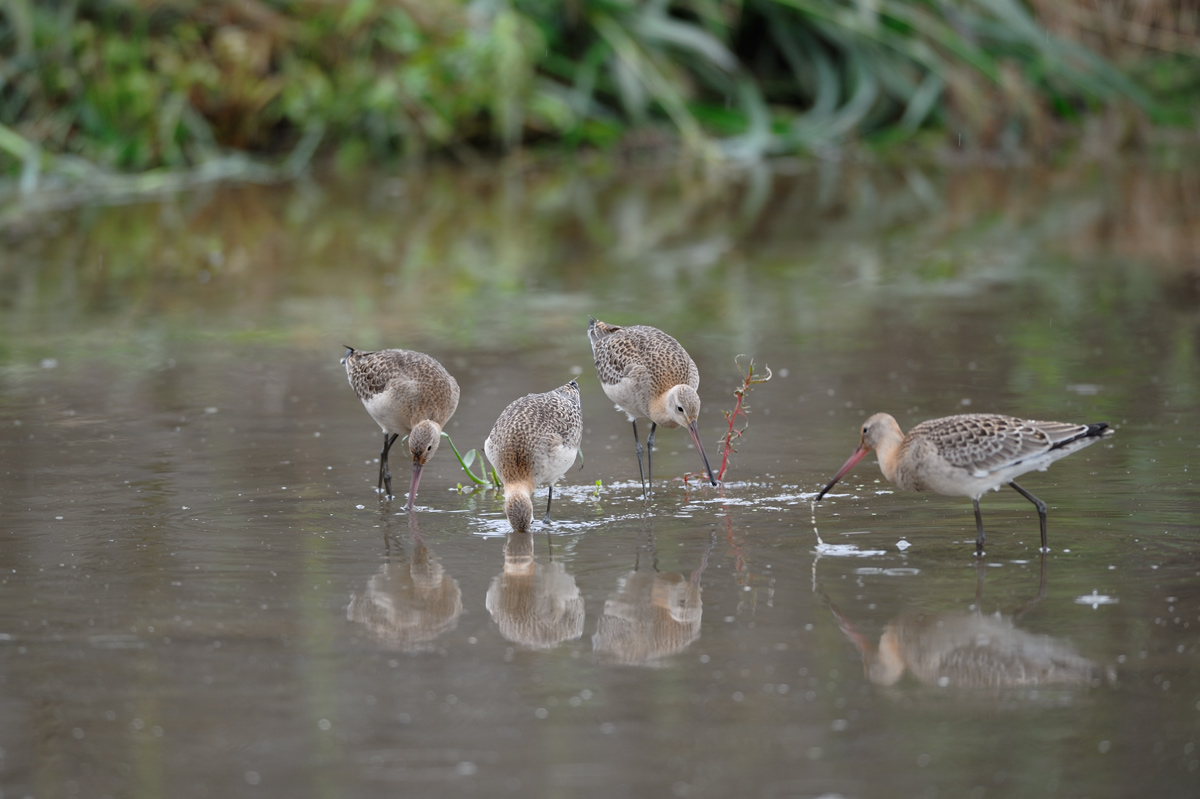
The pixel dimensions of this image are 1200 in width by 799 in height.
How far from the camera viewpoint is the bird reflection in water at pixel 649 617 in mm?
5465

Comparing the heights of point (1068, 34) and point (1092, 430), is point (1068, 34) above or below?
above

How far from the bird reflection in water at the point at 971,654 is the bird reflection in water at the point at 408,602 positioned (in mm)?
1369

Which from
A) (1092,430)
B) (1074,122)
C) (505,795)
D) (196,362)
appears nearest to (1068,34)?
(1074,122)

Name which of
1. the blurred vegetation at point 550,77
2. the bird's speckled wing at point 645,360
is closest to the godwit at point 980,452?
the bird's speckled wing at point 645,360

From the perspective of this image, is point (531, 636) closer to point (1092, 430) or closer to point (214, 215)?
point (1092, 430)

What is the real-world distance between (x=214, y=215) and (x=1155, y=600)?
507 inches

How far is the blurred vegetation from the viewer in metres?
19.3

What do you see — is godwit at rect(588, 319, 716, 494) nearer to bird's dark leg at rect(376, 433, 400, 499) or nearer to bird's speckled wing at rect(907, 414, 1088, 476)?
bird's dark leg at rect(376, 433, 400, 499)

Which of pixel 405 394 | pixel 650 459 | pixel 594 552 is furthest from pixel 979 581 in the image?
pixel 405 394

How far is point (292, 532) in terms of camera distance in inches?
275

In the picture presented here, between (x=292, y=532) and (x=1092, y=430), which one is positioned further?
(x=292, y=532)

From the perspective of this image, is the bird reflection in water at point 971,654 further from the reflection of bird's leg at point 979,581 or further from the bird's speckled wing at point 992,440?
the bird's speckled wing at point 992,440

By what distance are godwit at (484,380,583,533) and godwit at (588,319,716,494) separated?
22.9 inches

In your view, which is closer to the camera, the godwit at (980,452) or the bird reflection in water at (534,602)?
the bird reflection in water at (534,602)
